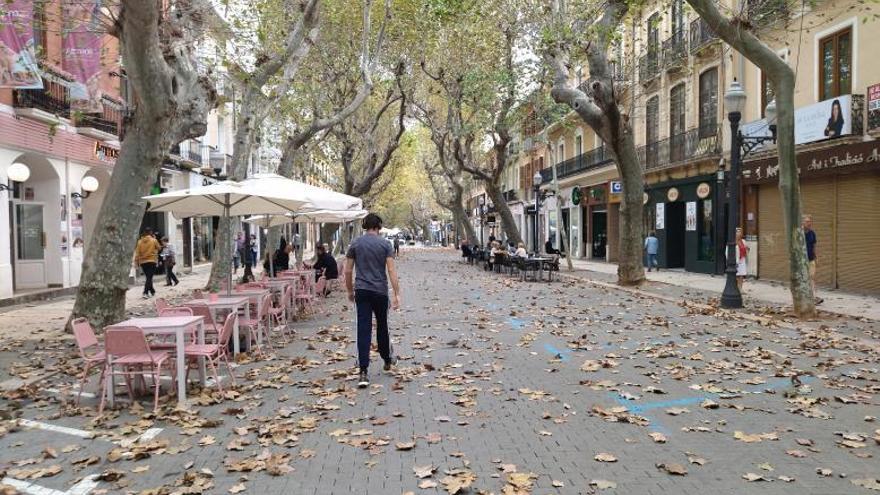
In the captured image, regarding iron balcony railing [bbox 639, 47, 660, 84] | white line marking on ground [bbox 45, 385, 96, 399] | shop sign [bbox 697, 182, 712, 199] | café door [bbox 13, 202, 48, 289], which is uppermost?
iron balcony railing [bbox 639, 47, 660, 84]

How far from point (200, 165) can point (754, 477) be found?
2873cm

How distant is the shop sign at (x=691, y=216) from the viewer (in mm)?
24281

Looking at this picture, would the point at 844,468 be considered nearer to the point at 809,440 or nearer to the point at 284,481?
the point at 809,440

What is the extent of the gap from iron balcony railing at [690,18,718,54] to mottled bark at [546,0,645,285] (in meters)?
6.58

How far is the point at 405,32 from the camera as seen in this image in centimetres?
2392

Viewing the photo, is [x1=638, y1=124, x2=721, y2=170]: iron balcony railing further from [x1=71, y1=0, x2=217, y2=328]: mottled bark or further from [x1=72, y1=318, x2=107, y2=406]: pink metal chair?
[x1=72, y1=318, x2=107, y2=406]: pink metal chair

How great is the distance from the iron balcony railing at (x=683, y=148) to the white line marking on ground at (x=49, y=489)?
21210 mm

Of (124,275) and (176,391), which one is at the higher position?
(124,275)

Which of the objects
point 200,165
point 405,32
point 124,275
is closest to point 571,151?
point 405,32

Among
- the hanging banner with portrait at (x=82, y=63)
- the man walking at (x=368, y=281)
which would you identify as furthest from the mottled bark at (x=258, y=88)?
the man walking at (x=368, y=281)

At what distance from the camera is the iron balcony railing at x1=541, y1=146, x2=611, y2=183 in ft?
105

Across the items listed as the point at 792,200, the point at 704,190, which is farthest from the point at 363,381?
the point at 704,190

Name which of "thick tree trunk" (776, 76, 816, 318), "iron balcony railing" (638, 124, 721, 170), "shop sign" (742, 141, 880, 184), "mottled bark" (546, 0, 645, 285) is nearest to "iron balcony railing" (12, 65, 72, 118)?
"mottled bark" (546, 0, 645, 285)

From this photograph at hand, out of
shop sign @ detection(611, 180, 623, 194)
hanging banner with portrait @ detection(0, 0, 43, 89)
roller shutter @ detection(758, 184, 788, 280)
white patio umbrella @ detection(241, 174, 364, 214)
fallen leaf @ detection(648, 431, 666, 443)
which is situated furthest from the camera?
shop sign @ detection(611, 180, 623, 194)
